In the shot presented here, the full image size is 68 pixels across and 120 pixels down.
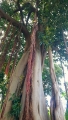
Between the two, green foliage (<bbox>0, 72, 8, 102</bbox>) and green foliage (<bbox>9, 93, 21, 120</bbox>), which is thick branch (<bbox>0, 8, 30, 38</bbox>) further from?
green foliage (<bbox>9, 93, 21, 120</bbox>)

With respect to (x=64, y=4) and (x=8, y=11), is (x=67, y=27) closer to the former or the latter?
(x=64, y=4)

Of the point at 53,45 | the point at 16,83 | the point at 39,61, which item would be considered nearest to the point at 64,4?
the point at 53,45

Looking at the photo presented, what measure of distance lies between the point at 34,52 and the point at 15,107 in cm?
157

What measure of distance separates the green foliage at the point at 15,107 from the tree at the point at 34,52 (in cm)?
6

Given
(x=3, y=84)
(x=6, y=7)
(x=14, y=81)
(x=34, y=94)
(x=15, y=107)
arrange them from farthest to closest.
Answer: (x=6, y=7)
(x=3, y=84)
(x=14, y=81)
(x=34, y=94)
(x=15, y=107)

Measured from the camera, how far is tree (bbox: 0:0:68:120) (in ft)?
13.8

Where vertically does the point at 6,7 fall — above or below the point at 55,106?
above

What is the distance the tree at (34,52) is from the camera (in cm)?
420

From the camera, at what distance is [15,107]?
14.3 ft

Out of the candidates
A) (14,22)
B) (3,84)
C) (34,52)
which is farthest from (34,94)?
(14,22)

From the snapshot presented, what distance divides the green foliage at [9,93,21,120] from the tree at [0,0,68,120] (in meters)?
0.06

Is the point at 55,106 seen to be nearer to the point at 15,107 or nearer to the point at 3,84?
the point at 15,107

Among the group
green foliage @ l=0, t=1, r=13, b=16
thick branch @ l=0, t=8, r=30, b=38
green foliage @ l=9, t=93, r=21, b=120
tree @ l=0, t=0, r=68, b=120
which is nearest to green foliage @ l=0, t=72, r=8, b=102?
tree @ l=0, t=0, r=68, b=120

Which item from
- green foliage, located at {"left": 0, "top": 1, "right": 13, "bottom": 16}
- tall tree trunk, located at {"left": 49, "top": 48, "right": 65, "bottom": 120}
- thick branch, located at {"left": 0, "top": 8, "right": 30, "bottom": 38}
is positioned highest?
green foliage, located at {"left": 0, "top": 1, "right": 13, "bottom": 16}
